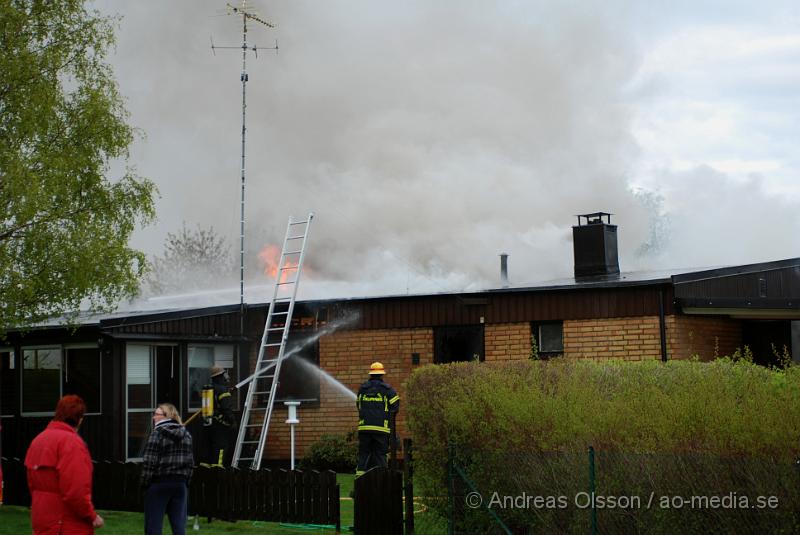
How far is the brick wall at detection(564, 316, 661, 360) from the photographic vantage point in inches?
712

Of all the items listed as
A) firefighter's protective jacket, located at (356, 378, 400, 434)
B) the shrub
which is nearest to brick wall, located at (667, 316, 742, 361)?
firefighter's protective jacket, located at (356, 378, 400, 434)

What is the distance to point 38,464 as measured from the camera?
808 centimetres

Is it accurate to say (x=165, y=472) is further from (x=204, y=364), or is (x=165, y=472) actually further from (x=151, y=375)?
(x=204, y=364)

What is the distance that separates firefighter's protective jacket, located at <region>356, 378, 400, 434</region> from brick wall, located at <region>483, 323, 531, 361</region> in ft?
16.7

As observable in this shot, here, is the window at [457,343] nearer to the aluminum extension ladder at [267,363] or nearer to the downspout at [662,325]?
the aluminum extension ladder at [267,363]

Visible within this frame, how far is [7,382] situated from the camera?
20953 millimetres

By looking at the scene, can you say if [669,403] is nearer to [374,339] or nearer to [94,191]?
[94,191]

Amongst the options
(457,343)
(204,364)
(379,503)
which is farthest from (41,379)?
(379,503)

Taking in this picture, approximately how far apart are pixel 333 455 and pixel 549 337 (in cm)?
449

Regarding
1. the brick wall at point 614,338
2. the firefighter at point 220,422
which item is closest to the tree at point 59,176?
the firefighter at point 220,422

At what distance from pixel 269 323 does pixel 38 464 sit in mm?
11606

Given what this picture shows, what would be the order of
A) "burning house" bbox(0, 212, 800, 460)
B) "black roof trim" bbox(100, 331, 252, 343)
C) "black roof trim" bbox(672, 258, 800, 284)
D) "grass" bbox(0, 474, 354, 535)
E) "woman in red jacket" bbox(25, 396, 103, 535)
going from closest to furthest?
"woman in red jacket" bbox(25, 396, 103, 535), "grass" bbox(0, 474, 354, 535), "black roof trim" bbox(672, 258, 800, 284), "burning house" bbox(0, 212, 800, 460), "black roof trim" bbox(100, 331, 252, 343)

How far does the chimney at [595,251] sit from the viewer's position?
22359mm

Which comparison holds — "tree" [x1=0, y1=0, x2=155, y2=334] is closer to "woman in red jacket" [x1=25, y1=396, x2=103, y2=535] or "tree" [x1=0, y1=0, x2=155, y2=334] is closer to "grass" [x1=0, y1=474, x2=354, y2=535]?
"grass" [x1=0, y1=474, x2=354, y2=535]
